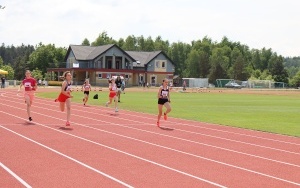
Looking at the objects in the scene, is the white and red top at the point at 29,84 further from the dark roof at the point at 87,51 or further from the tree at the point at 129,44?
the tree at the point at 129,44

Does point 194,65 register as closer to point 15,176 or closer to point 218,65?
point 218,65

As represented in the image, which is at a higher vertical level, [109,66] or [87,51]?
[87,51]

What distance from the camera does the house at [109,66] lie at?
9078cm

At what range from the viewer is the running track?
28.9ft

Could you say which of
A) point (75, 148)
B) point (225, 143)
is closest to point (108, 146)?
point (75, 148)

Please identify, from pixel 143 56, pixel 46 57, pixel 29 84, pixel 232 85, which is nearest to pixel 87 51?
pixel 143 56

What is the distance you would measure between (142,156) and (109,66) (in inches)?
3272

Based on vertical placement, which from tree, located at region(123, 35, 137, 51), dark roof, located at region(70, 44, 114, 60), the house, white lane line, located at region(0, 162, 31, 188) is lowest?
white lane line, located at region(0, 162, 31, 188)

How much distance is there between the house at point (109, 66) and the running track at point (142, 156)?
7001 centimetres

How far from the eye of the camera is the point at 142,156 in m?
11.4

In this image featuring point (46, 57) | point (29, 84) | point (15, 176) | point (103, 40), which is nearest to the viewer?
point (15, 176)

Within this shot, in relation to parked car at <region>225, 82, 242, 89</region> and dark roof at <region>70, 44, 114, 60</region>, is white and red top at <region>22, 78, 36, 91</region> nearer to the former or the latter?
dark roof at <region>70, 44, 114, 60</region>

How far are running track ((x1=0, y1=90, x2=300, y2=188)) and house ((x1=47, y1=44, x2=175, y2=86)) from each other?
70012 mm

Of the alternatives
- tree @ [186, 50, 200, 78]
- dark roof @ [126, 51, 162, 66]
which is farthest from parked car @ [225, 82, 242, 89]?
tree @ [186, 50, 200, 78]
